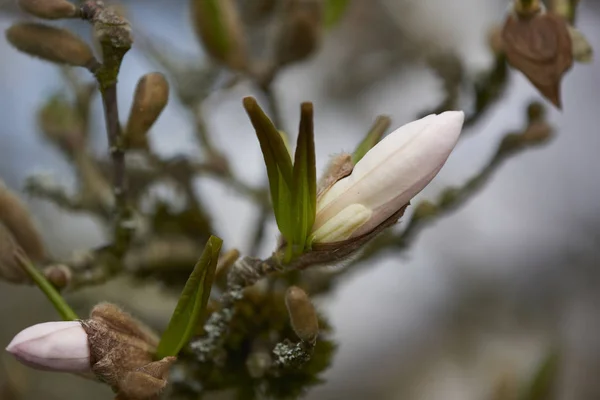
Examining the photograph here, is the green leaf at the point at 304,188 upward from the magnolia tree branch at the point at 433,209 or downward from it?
downward

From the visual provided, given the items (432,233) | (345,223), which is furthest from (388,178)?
(432,233)

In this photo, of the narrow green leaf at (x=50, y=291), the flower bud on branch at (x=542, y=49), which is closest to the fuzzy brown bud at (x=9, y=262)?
the narrow green leaf at (x=50, y=291)

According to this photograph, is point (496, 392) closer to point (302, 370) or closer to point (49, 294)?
point (302, 370)

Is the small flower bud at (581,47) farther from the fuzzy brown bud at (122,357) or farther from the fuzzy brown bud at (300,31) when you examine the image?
the fuzzy brown bud at (122,357)

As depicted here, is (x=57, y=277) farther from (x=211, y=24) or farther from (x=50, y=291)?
(x=211, y=24)

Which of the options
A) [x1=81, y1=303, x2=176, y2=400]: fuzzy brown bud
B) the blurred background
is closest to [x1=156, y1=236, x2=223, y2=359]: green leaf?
[x1=81, y1=303, x2=176, y2=400]: fuzzy brown bud

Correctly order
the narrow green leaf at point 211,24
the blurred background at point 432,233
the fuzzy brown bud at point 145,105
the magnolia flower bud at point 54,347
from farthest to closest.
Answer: the blurred background at point 432,233 → the narrow green leaf at point 211,24 → the fuzzy brown bud at point 145,105 → the magnolia flower bud at point 54,347
